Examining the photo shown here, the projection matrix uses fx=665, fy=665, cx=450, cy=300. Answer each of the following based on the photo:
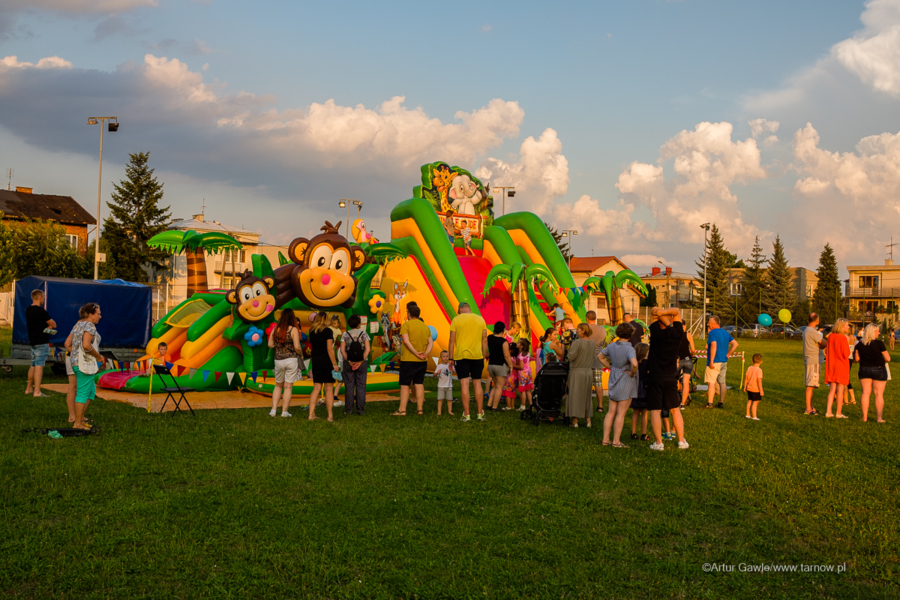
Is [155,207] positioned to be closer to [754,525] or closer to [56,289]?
[56,289]

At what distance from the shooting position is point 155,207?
139ft

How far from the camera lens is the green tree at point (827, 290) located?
55281 mm

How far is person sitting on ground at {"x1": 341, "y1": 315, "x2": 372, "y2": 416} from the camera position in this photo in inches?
406

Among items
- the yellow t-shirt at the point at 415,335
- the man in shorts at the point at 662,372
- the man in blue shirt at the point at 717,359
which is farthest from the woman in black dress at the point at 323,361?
the man in blue shirt at the point at 717,359

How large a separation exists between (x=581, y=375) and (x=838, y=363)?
4.92 m

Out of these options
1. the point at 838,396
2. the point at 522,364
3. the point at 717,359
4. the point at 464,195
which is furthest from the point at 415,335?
the point at 464,195

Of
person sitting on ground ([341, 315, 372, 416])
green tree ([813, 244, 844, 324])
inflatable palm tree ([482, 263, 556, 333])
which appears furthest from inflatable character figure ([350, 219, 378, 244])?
green tree ([813, 244, 844, 324])

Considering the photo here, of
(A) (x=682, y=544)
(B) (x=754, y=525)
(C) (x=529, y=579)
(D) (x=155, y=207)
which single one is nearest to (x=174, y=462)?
(C) (x=529, y=579)

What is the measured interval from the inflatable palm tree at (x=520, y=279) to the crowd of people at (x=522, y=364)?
16.5ft

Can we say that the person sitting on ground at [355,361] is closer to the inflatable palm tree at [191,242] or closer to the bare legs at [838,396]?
the inflatable palm tree at [191,242]

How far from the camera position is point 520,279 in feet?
59.3

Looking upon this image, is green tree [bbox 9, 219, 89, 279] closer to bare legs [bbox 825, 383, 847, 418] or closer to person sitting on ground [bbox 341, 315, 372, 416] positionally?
person sitting on ground [bbox 341, 315, 372, 416]

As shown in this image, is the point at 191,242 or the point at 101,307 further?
the point at 101,307

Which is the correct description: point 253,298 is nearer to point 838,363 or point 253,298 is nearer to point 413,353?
point 413,353
